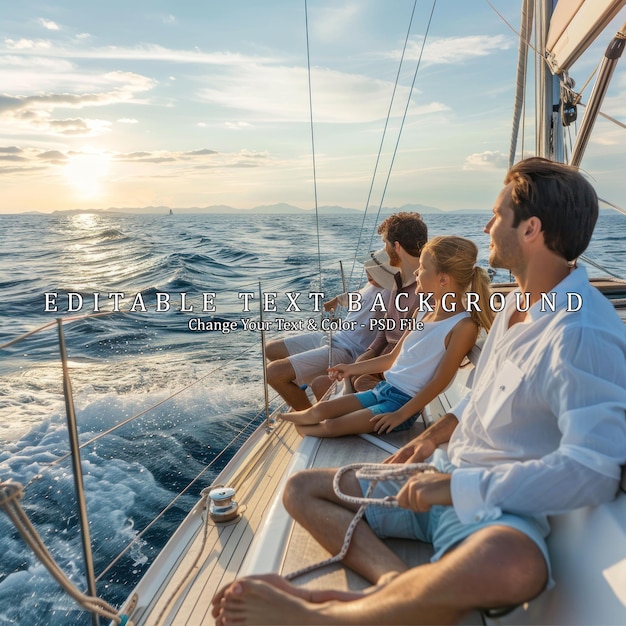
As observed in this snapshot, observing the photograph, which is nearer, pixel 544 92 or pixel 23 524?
pixel 23 524

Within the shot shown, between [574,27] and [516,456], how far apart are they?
8.76 feet

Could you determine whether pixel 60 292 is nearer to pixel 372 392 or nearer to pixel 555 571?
pixel 372 392

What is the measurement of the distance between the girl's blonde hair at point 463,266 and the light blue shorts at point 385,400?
15.2 inches

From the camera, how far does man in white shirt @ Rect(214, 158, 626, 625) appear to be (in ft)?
3.12

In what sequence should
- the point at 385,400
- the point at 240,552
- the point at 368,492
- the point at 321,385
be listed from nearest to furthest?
1. the point at 368,492
2. the point at 240,552
3. the point at 385,400
4. the point at 321,385

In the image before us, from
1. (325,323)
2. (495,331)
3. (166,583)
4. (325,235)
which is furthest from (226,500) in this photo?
(325,235)

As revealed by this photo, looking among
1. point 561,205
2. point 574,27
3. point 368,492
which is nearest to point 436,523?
point 368,492

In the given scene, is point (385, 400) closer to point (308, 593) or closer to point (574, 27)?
point (308, 593)

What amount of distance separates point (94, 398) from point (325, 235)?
13654 mm

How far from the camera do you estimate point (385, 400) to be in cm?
215

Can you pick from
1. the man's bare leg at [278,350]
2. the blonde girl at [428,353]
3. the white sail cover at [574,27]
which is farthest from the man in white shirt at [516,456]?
the man's bare leg at [278,350]

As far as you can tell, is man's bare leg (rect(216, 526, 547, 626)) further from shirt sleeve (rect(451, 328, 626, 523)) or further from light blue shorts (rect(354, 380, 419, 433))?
light blue shorts (rect(354, 380, 419, 433))

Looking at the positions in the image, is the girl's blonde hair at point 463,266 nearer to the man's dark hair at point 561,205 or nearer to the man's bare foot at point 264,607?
the man's dark hair at point 561,205

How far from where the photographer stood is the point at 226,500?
2.00 meters
